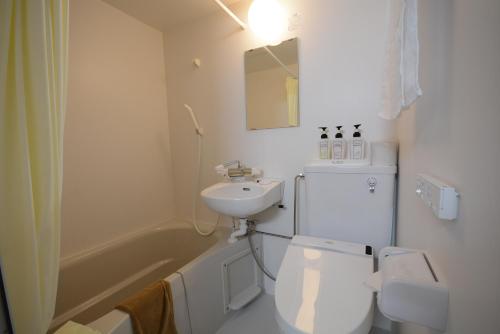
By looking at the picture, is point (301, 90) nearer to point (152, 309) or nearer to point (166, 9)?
point (166, 9)

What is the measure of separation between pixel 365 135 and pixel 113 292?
198 cm

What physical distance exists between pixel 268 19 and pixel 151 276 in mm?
2087

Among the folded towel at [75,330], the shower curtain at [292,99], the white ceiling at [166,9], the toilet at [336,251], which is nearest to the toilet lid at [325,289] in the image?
the toilet at [336,251]

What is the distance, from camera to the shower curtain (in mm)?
1375

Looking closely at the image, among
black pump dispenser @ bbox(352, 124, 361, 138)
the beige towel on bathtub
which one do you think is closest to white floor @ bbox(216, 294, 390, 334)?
the beige towel on bathtub

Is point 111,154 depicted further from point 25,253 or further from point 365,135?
point 365,135

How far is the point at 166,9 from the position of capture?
1572 mm

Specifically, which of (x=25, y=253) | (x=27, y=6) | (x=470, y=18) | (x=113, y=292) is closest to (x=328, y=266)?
(x=470, y=18)

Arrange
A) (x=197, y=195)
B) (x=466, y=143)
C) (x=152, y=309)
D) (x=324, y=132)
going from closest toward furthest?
(x=466, y=143) < (x=152, y=309) < (x=324, y=132) < (x=197, y=195)

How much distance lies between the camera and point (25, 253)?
21.9 inches

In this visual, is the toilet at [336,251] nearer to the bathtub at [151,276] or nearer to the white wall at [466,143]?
the white wall at [466,143]

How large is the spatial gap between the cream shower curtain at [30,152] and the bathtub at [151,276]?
348mm

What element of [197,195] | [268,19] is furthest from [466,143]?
[197,195]

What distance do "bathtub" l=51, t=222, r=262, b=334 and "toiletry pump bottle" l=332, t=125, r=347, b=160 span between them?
2.71 ft
